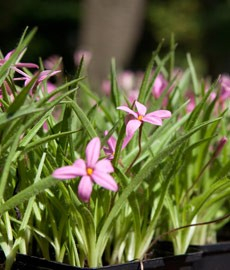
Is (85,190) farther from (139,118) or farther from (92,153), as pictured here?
(139,118)

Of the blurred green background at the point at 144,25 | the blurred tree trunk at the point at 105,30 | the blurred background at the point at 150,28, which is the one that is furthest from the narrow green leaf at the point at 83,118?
the blurred green background at the point at 144,25

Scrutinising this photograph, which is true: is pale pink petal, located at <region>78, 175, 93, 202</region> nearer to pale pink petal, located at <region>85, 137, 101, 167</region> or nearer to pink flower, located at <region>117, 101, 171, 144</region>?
pale pink petal, located at <region>85, 137, 101, 167</region>

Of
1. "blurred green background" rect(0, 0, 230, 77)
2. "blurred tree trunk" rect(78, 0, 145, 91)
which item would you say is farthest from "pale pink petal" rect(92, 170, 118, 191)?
"blurred green background" rect(0, 0, 230, 77)

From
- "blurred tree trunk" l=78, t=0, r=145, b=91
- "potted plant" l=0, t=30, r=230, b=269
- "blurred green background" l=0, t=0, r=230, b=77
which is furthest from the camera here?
"blurred green background" l=0, t=0, r=230, b=77

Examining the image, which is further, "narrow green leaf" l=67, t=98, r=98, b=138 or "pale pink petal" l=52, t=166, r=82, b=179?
"narrow green leaf" l=67, t=98, r=98, b=138

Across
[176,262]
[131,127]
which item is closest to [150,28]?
[176,262]

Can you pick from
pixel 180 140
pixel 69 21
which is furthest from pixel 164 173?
Answer: pixel 69 21
